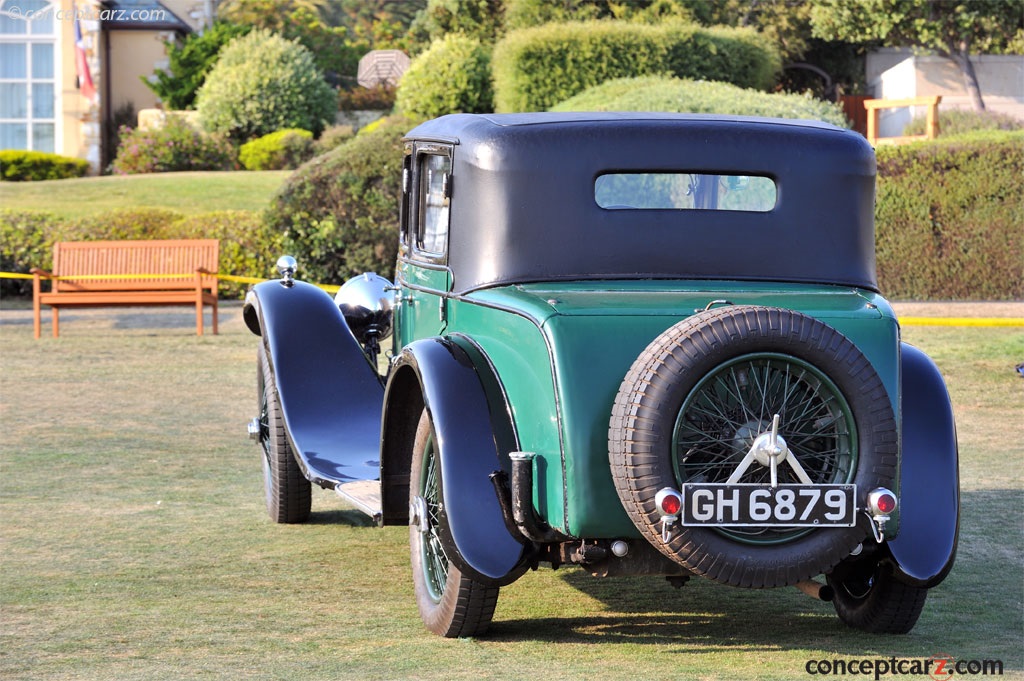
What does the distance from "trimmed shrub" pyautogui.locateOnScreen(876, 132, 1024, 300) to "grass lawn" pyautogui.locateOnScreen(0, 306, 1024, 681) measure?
927 centimetres

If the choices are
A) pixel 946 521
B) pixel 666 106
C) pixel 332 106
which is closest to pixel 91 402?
pixel 946 521

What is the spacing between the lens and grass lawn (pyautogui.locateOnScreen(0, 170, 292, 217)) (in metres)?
24.2

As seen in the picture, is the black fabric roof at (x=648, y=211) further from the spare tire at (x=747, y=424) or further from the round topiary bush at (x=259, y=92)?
the round topiary bush at (x=259, y=92)

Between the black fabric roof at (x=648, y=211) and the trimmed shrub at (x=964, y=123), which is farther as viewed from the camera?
the trimmed shrub at (x=964, y=123)

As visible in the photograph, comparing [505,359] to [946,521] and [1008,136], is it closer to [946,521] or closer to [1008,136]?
[946,521]

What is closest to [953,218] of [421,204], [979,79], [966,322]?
[966,322]

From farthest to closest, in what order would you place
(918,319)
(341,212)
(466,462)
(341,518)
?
(341,212) < (918,319) < (341,518) < (466,462)

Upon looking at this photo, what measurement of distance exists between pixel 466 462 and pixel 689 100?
15.5m

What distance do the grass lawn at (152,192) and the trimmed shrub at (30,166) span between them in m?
2.36

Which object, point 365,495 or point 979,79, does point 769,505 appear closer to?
point 365,495

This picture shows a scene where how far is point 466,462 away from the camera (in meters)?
4.52

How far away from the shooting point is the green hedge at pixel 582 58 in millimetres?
23453

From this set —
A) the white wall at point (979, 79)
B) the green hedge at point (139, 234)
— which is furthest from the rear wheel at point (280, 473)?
the white wall at point (979, 79)

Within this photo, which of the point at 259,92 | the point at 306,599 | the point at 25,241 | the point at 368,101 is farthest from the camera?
the point at 368,101
